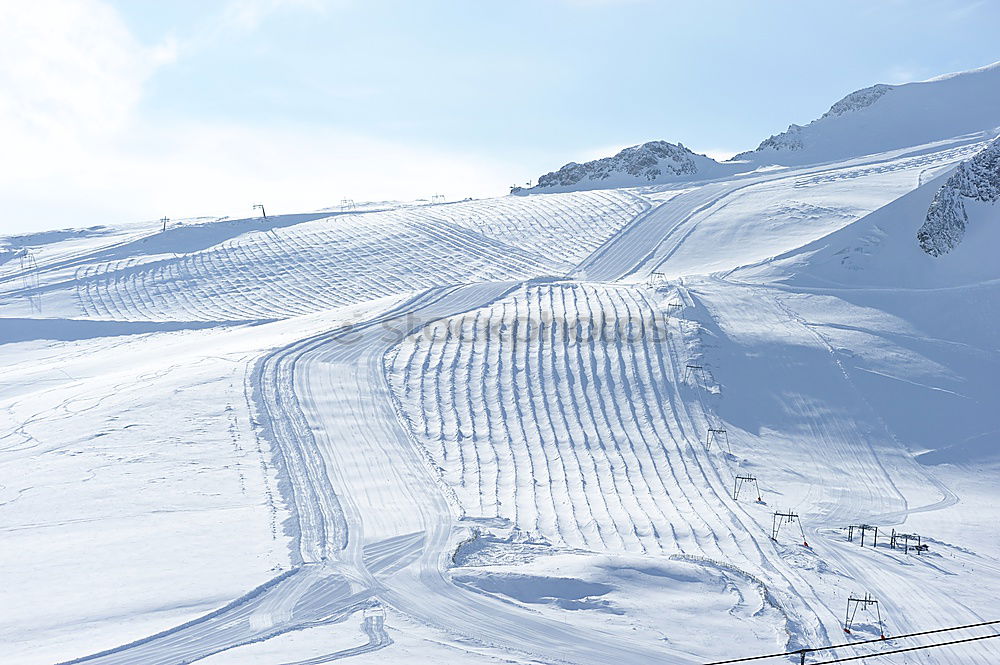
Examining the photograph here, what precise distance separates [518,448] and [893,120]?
4771 cm

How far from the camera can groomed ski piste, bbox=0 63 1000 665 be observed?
11133mm

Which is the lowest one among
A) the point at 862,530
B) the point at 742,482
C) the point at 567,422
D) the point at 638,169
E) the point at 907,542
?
the point at 907,542

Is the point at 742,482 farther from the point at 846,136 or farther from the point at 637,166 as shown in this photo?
the point at 846,136

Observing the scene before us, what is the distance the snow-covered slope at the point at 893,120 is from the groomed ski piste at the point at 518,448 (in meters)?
17.7

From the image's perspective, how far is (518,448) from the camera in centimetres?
1848

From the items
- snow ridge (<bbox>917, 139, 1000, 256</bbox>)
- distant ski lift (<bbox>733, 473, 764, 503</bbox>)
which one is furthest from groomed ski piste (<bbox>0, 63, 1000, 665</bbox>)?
snow ridge (<bbox>917, 139, 1000, 256</bbox>)

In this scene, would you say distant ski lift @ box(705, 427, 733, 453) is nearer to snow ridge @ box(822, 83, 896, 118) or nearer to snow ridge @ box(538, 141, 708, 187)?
snow ridge @ box(538, 141, 708, 187)

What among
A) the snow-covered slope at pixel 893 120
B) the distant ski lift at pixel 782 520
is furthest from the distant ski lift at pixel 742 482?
the snow-covered slope at pixel 893 120

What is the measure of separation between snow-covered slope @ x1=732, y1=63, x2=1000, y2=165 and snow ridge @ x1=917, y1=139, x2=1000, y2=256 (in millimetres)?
20001

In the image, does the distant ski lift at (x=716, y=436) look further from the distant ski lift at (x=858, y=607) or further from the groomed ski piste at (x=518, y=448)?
the distant ski lift at (x=858, y=607)

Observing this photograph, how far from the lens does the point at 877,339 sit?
23969 mm

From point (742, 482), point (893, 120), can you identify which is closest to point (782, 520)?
point (742, 482)

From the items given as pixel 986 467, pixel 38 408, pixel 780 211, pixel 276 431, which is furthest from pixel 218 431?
pixel 780 211

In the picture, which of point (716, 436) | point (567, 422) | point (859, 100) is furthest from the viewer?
point (859, 100)
